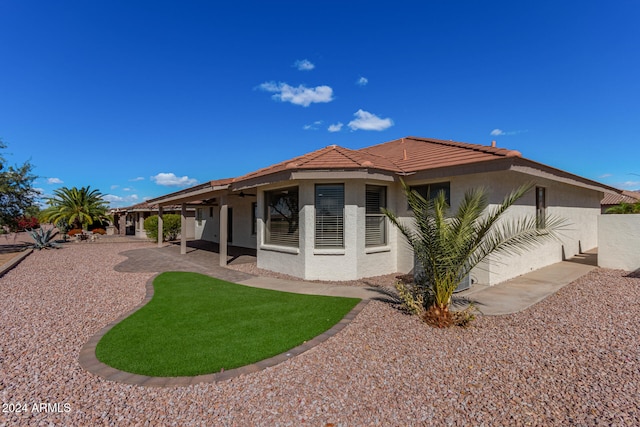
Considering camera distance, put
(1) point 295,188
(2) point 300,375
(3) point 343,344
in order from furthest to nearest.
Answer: (1) point 295,188 < (3) point 343,344 < (2) point 300,375

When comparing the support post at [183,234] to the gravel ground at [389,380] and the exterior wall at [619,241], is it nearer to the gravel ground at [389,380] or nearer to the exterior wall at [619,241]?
the gravel ground at [389,380]

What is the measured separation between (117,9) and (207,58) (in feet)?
14.4

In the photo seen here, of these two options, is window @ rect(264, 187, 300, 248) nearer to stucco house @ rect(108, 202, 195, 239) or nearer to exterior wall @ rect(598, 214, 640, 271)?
exterior wall @ rect(598, 214, 640, 271)

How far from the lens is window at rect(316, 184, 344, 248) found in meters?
10.3

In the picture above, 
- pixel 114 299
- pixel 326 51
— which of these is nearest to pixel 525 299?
pixel 114 299

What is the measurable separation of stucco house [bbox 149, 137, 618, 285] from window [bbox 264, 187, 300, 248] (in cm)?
4

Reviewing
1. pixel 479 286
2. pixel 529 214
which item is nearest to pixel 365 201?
pixel 479 286

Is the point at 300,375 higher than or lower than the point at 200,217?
lower

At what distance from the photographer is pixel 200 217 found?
2750 cm

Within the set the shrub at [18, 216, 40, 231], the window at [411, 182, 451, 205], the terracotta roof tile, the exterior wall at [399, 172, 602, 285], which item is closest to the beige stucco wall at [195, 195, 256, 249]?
the terracotta roof tile

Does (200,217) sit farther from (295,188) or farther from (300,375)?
(300,375)

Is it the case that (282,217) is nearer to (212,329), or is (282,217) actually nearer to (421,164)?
(421,164)

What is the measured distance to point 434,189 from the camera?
1041cm

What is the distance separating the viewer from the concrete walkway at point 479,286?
288 inches
